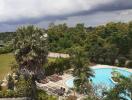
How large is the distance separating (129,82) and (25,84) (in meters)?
15.7

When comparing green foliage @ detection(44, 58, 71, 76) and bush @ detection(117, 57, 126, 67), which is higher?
green foliage @ detection(44, 58, 71, 76)

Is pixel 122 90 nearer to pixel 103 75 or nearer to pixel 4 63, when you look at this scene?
pixel 103 75

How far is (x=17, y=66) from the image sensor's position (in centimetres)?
3900

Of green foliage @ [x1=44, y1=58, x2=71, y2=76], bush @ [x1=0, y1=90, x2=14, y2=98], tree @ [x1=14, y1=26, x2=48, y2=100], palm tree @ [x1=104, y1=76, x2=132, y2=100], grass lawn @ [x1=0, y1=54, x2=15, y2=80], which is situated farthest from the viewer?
grass lawn @ [x1=0, y1=54, x2=15, y2=80]

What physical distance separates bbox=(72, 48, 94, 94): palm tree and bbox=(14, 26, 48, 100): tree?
6.01m

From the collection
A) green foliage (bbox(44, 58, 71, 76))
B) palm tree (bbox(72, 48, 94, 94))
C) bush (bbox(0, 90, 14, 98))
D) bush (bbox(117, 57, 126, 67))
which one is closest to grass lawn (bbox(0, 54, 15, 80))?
green foliage (bbox(44, 58, 71, 76))

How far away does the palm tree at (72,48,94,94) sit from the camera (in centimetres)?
4128

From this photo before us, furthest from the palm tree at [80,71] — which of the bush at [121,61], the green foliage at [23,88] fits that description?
the bush at [121,61]

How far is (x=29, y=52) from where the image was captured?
37.0 m

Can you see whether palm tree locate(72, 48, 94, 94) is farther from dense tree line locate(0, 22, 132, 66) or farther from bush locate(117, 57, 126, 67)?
bush locate(117, 57, 126, 67)

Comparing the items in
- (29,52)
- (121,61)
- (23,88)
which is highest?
(29,52)

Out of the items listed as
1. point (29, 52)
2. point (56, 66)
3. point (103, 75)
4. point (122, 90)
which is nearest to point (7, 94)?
point (29, 52)

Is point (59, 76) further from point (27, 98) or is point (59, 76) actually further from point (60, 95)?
point (27, 98)

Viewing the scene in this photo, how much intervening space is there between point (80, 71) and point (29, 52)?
9.42 metres
